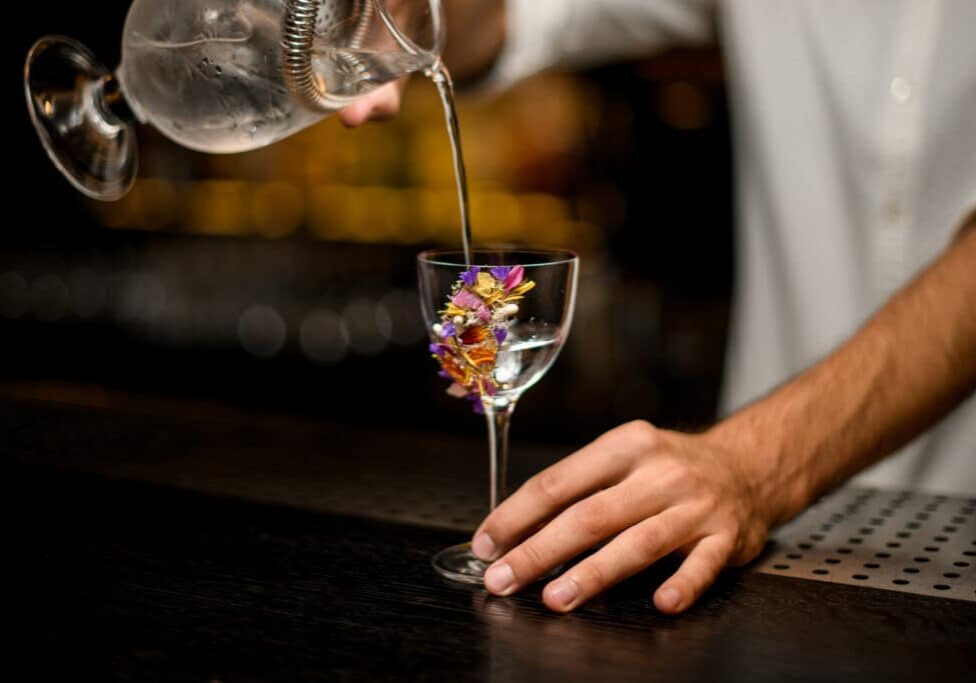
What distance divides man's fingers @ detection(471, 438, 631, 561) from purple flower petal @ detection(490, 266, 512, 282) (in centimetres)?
15

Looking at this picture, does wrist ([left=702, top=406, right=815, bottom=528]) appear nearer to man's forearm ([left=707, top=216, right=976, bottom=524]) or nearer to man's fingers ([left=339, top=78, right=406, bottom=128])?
man's forearm ([left=707, top=216, right=976, bottom=524])

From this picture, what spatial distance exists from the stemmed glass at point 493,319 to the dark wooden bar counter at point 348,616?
0.31ft

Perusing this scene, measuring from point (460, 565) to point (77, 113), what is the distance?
1.81ft

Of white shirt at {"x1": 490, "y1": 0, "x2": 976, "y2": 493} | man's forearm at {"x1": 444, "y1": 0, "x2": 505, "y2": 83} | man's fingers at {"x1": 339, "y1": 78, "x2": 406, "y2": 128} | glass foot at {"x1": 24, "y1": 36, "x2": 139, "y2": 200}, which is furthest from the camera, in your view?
man's forearm at {"x1": 444, "y1": 0, "x2": 505, "y2": 83}

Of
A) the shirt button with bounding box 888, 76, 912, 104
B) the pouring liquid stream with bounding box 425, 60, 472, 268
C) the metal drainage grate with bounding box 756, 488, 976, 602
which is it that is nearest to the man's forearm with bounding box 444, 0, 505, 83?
the shirt button with bounding box 888, 76, 912, 104

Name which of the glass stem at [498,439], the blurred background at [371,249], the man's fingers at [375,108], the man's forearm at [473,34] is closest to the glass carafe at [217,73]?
the man's fingers at [375,108]

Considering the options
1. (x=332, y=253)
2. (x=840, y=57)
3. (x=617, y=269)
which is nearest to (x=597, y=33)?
(x=840, y=57)

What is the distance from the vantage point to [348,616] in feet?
2.94

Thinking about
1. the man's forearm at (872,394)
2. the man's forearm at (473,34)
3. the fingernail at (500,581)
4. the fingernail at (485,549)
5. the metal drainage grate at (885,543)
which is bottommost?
the metal drainage grate at (885,543)

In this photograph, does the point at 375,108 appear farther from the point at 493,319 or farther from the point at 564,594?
the point at 564,594

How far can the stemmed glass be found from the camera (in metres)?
0.97

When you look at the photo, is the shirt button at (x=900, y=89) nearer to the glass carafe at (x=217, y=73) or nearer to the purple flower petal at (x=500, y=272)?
the glass carafe at (x=217, y=73)

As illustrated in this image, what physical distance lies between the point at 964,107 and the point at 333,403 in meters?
1.92

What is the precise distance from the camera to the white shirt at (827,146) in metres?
1.58
